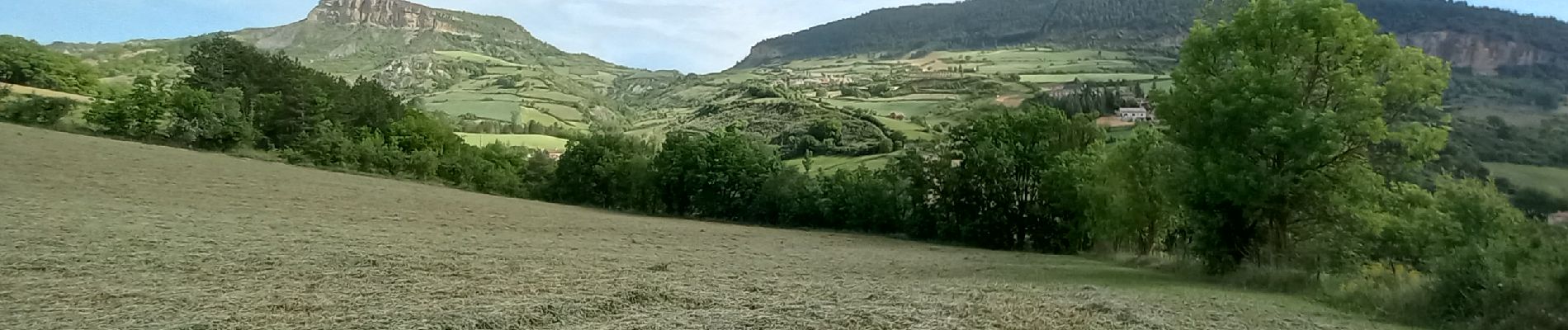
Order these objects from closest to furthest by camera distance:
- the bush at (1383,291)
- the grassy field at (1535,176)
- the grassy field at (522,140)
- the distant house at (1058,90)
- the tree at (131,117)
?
1. the bush at (1383,291)
2. the grassy field at (1535,176)
3. the tree at (131,117)
4. the grassy field at (522,140)
5. the distant house at (1058,90)

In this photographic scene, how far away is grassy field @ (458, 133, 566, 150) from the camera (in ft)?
237

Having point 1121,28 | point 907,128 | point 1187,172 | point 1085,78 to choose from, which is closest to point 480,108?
point 907,128

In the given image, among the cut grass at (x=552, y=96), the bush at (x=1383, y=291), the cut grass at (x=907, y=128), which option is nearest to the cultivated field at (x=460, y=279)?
the bush at (x=1383, y=291)

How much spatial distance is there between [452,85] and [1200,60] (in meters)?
147

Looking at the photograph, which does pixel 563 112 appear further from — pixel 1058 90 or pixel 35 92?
pixel 35 92

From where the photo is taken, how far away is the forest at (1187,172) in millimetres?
13328

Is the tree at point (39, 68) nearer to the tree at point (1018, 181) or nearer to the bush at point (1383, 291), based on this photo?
the tree at point (1018, 181)

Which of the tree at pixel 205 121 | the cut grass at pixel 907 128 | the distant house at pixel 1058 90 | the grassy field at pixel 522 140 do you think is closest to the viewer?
the tree at pixel 205 121

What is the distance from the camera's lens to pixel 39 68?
56562mm

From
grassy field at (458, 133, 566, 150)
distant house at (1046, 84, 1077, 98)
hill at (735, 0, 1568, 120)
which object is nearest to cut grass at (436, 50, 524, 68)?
hill at (735, 0, 1568, 120)

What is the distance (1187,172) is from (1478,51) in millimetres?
85387

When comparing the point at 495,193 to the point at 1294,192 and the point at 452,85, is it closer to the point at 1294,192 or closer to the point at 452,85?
the point at 1294,192

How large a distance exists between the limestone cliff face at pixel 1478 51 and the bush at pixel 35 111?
92.1 m

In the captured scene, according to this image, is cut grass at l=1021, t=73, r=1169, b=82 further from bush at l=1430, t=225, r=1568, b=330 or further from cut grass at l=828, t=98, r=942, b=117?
bush at l=1430, t=225, r=1568, b=330
